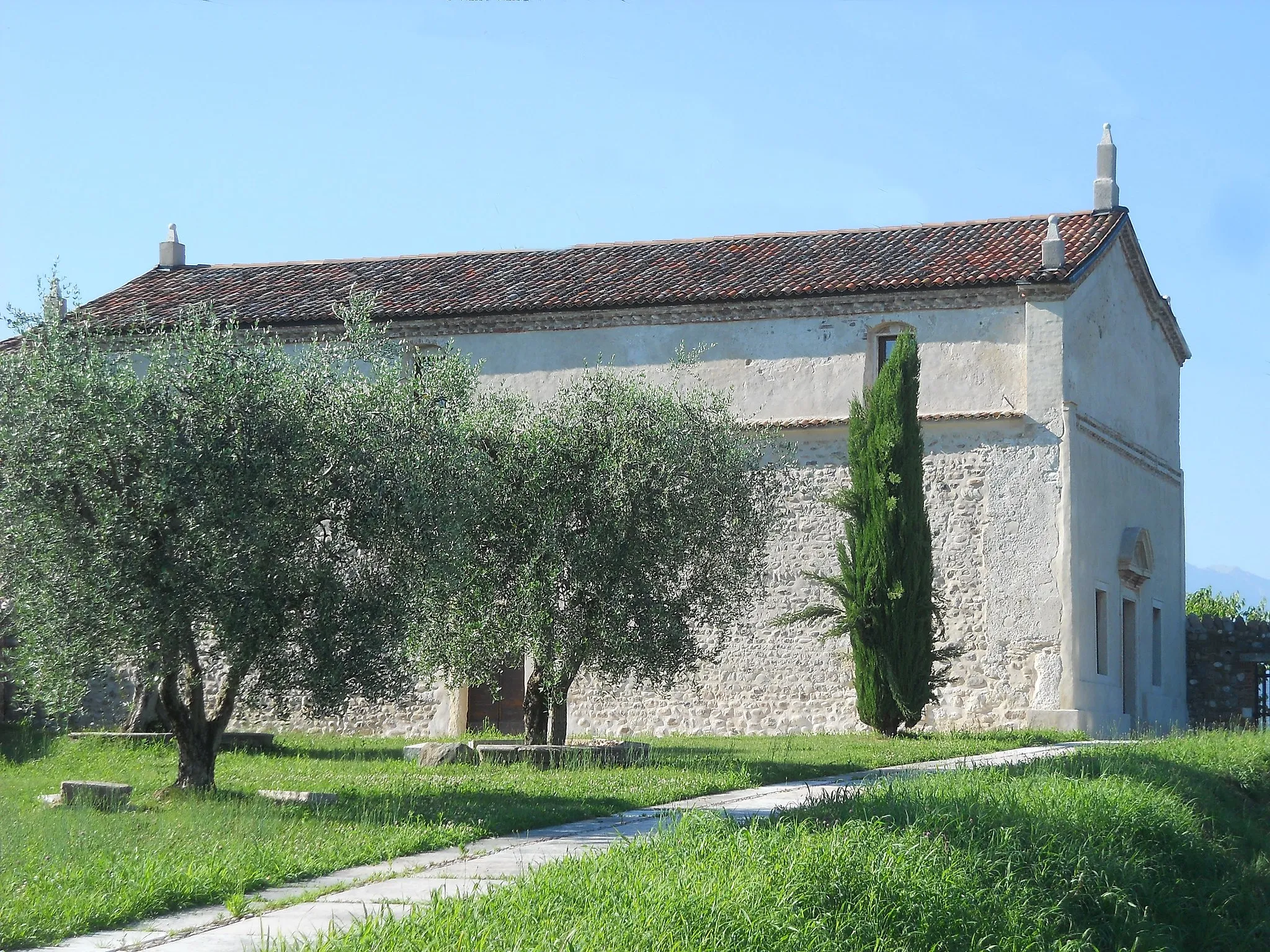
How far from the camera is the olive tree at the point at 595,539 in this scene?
638 inches

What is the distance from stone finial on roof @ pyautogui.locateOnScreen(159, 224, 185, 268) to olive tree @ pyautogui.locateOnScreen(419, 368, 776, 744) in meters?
16.5

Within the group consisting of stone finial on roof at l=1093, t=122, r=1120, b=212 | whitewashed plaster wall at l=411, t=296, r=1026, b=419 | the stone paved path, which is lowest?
the stone paved path

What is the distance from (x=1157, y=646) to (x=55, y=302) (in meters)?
21.9

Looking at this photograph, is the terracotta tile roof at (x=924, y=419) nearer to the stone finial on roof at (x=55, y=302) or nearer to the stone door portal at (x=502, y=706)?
the stone door portal at (x=502, y=706)

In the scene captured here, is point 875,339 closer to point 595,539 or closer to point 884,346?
point 884,346

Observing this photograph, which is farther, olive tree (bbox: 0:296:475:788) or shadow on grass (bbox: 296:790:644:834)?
olive tree (bbox: 0:296:475:788)

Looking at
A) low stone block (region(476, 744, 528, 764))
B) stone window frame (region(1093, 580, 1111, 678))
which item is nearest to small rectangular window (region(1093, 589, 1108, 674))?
stone window frame (region(1093, 580, 1111, 678))

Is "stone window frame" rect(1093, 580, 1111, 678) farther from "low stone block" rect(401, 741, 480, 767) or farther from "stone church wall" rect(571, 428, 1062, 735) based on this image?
"low stone block" rect(401, 741, 480, 767)

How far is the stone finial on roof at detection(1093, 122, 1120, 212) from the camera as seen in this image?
85.8 ft

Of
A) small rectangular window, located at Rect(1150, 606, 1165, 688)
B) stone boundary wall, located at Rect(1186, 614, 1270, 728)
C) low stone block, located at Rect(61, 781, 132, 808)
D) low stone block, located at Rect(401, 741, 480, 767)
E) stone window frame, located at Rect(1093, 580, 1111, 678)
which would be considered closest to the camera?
low stone block, located at Rect(61, 781, 132, 808)

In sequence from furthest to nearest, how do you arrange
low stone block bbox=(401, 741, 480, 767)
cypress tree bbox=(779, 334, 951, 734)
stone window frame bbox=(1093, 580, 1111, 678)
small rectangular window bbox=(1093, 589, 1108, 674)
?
small rectangular window bbox=(1093, 589, 1108, 674) < stone window frame bbox=(1093, 580, 1111, 678) < cypress tree bbox=(779, 334, 951, 734) < low stone block bbox=(401, 741, 480, 767)

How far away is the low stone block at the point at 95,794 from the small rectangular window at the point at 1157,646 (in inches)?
799

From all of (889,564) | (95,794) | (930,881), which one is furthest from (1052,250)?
(95,794)

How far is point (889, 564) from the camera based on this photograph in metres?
21.2
